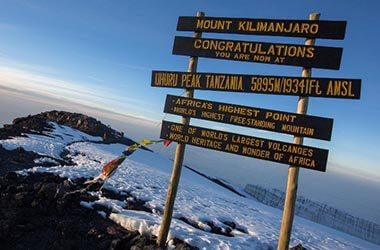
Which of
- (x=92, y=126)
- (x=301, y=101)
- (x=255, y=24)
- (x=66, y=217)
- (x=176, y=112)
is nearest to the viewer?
(x=301, y=101)

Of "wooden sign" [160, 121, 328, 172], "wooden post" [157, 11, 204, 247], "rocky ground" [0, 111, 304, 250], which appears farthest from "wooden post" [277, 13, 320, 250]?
"wooden post" [157, 11, 204, 247]

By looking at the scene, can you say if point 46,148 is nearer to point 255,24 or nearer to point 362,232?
point 255,24

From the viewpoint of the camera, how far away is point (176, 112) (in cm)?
905

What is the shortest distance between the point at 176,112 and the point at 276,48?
3.04 metres

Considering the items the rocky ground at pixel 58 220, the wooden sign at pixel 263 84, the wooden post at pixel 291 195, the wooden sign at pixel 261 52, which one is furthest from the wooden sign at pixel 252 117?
the rocky ground at pixel 58 220

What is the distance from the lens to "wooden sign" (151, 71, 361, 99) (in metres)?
6.96

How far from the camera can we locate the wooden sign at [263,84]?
6965 millimetres

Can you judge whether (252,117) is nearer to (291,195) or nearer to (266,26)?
(291,195)

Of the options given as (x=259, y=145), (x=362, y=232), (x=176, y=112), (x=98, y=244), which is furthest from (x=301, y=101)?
(x=362, y=232)

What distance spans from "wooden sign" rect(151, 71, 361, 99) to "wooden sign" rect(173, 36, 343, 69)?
40cm

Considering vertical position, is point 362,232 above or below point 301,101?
below

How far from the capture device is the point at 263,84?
25.7 ft

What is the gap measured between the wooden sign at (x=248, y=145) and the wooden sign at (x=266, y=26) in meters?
2.51

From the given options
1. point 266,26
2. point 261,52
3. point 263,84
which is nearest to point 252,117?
point 263,84
